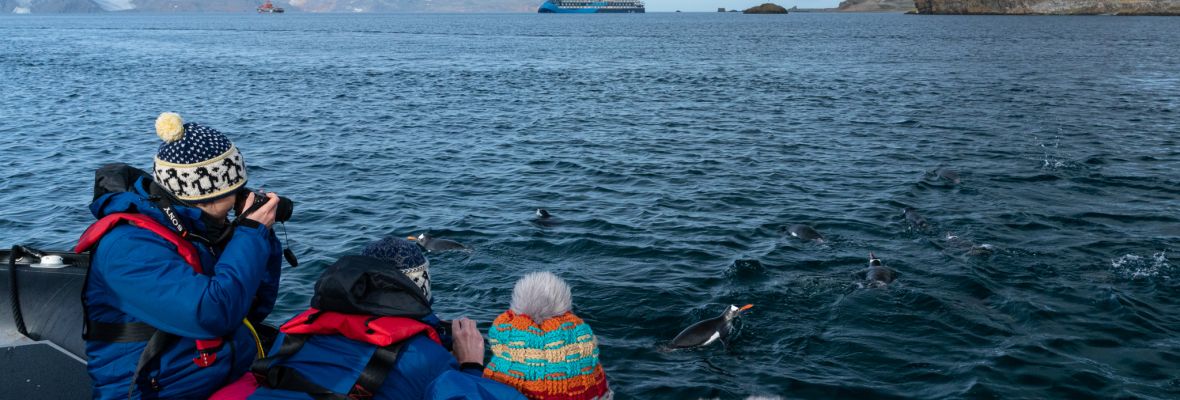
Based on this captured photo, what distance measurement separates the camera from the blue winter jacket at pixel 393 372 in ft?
17.6

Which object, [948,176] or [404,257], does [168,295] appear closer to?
[404,257]

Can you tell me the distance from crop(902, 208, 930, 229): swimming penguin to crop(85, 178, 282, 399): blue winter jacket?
14.7 meters

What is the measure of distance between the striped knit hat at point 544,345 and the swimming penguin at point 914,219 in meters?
13.5

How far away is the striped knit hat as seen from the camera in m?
5.74

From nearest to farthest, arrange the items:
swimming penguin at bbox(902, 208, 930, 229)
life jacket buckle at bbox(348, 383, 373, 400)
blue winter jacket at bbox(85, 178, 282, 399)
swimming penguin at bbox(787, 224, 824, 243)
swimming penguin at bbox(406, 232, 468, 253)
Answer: blue winter jacket at bbox(85, 178, 282, 399) < life jacket buckle at bbox(348, 383, 373, 400) < swimming penguin at bbox(406, 232, 468, 253) < swimming penguin at bbox(787, 224, 824, 243) < swimming penguin at bbox(902, 208, 930, 229)

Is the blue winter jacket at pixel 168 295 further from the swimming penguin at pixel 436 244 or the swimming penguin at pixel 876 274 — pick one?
the swimming penguin at pixel 876 274

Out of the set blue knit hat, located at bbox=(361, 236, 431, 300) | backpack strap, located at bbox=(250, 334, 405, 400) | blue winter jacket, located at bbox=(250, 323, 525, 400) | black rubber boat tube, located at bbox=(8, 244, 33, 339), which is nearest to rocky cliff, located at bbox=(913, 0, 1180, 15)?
blue knit hat, located at bbox=(361, 236, 431, 300)

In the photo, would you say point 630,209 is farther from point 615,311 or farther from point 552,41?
point 552,41

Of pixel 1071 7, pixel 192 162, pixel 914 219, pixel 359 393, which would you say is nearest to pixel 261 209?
pixel 192 162

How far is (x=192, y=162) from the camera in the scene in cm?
536

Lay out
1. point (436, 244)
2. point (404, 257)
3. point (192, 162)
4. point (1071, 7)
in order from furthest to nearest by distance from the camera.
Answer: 1. point (1071, 7)
2. point (436, 244)
3. point (404, 257)
4. point (192, 162)

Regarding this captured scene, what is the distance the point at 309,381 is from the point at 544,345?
1.54 metres

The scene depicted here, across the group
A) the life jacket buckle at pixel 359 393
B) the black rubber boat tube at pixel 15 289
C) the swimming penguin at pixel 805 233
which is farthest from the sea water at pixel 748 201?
the black rubber boat tube at pixel 15 289

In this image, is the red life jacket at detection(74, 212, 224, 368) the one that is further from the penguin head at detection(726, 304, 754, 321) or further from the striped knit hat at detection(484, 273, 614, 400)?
the penguin head at detection(726, 304, 754, 321)
